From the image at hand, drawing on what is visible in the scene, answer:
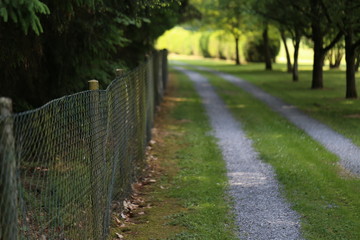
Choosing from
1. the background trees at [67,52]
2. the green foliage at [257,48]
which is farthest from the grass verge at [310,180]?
the green foliage at [257,48]

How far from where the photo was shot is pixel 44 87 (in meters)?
9.59

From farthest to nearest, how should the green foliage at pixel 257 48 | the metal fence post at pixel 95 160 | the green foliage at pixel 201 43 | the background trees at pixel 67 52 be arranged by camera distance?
the green foliage at pixel 201 43 < the green foliage at pixel 257 48 < the background trees at pixel 67 52 < the metal fence post at pixel 95 160

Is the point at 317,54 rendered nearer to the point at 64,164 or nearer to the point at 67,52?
the point at 67,52

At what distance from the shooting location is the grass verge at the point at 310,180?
21.4 feet

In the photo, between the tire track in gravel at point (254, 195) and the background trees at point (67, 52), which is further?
the background trees at point (67, 52)

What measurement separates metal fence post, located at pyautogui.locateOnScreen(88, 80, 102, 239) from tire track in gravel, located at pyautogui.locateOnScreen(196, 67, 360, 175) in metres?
5.31

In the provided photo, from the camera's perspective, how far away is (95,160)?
204 inches

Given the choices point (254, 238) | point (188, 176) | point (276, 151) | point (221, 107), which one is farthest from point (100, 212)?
point (221, 107)

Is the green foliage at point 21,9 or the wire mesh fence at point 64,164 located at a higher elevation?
the green foliage at point 21,9

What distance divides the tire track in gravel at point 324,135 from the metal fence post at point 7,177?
7.23 m

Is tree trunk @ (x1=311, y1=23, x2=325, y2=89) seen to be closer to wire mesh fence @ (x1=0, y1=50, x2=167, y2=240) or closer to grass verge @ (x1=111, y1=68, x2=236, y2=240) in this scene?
grass verge @ (x1=111, y1=68, x2=236, y2=240)

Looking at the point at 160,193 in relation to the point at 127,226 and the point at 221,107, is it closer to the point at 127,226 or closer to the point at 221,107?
the point at 127,226

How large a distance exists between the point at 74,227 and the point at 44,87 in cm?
516

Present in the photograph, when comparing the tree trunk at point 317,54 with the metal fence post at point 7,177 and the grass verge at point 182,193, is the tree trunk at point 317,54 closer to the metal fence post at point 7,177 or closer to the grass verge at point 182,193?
the grass verge at point 182,193
